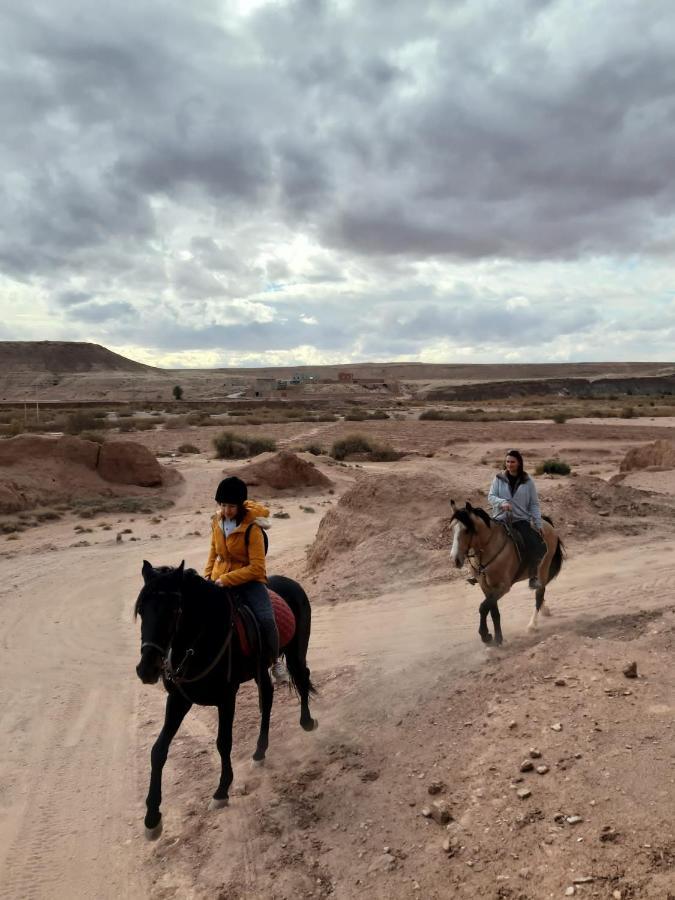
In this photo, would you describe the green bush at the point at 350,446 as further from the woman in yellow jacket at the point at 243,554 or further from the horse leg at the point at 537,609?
the woman in yellow jacket at the point at 243,554

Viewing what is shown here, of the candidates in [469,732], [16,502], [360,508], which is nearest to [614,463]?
[360,508]

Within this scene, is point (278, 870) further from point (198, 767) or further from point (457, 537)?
point (457, 537)

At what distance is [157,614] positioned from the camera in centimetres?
469

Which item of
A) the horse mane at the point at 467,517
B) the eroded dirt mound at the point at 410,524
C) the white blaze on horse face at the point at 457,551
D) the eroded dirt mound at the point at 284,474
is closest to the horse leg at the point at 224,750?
the white blaze on horse face at the point at 457,551

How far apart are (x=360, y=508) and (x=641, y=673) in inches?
296

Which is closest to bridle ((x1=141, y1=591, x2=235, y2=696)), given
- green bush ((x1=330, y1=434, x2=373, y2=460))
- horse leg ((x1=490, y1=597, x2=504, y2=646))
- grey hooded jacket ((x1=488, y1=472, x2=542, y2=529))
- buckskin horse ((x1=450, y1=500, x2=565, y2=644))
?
buckskin horse ((x1=450, y1=500, x2=565, y2=644))

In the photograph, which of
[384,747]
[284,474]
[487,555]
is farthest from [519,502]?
[284,474]

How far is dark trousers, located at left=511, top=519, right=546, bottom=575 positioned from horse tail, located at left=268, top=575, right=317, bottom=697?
3.37m

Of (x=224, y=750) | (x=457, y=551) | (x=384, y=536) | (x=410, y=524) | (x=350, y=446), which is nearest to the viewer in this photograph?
(x=224, y=750)

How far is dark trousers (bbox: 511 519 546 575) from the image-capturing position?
340 inches

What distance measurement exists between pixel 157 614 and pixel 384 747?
273 centimetres

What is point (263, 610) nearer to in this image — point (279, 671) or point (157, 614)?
point (279, 671)

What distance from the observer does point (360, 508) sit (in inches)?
528

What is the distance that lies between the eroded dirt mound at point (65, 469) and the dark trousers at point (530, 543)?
646 inches
